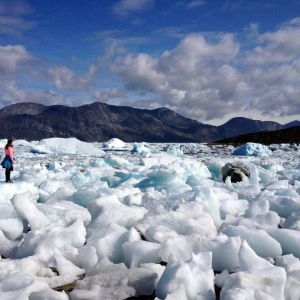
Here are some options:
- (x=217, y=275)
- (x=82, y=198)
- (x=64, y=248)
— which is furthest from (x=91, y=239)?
(x=82, y=198)

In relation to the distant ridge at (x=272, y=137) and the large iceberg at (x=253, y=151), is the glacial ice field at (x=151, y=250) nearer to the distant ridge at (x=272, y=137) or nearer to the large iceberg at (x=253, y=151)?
the large iceberg at (x=253, y=151)

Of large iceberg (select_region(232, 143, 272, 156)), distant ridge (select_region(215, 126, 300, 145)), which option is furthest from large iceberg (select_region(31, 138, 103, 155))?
distant ridge (select_region(215, 126, 300, 145))

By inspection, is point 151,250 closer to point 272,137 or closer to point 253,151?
point 253,151

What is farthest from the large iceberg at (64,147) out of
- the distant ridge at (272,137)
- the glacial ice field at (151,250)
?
the distant ridge at (272,137)

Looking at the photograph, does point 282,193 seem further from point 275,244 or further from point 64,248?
point 64,248

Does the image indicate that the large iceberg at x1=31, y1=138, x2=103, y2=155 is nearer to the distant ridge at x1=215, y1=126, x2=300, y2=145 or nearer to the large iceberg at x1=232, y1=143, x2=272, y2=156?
the large iceberg at x1=232, y1=143, x2=272, y2=156

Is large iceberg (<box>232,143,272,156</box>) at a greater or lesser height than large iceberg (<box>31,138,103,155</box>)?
lesser

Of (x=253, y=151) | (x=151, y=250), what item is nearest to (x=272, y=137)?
(x=253, y=151)

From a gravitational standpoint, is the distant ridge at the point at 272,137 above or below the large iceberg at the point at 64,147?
above

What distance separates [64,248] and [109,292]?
0.99 metres

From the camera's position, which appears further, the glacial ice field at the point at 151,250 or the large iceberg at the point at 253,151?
the large iceberg at the point at 253,151

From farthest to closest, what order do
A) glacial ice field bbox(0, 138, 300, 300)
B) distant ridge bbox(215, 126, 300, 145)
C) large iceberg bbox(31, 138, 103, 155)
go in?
1. distant ridge bbox(215, 126, 300, 145)
2. large iceberg bbox(31, 138, 103, 155)
3. glacial ice field bbox(0, 138, 300, 300)

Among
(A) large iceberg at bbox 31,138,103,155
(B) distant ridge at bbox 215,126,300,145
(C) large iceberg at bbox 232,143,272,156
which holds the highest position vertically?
(B) distant ridge at bbox 215,126,300,145

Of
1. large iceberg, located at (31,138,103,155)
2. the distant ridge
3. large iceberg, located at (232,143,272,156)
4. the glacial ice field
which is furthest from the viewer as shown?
the distant ridge
